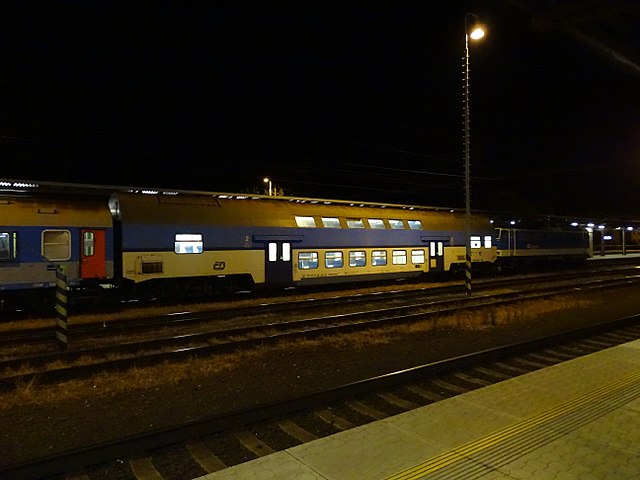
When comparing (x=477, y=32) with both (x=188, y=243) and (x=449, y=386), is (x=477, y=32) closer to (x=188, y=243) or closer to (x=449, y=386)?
(x=449, y=386)

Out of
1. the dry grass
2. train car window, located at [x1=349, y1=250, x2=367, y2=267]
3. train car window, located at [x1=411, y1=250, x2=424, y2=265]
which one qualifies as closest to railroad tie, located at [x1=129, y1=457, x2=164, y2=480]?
the dry grass

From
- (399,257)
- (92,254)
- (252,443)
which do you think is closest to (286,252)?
(399,257)

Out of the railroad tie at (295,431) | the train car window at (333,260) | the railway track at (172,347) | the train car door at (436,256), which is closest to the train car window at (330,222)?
the train car window at (333,260)

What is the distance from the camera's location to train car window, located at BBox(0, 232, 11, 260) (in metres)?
13.8

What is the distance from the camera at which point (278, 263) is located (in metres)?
18.8

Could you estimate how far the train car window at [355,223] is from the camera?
21131 millimetres

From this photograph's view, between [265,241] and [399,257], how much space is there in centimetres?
732

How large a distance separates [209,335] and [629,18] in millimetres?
9415

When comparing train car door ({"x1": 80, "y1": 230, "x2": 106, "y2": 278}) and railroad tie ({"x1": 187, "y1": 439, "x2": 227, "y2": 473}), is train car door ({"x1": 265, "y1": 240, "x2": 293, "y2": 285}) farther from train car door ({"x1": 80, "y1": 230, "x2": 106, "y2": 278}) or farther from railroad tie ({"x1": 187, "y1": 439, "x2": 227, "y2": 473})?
railroad tie ({"x1": 187, "y1": 439, "x2": 227, "y2": 473})

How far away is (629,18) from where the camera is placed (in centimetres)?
663

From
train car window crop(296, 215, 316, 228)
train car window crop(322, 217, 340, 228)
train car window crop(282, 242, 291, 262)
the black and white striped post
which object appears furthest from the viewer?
train car window crop(322, 217, 340, 228)

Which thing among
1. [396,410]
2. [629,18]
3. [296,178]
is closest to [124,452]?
[396,410]

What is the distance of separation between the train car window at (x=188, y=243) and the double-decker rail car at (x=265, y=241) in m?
0.03

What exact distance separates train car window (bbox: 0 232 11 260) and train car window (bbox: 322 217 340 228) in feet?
36.3
